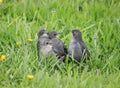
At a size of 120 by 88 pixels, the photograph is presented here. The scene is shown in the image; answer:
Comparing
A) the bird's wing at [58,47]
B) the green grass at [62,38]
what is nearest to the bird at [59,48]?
the bird's wing at [58,47]

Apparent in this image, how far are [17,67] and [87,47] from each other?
1121 mm

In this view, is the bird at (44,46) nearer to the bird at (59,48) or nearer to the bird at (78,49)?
the bird at (59,48)

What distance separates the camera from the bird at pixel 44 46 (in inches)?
264

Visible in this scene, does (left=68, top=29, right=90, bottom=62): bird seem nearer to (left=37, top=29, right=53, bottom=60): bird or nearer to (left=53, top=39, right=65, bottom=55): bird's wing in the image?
(left=53, top=39, right=65, bottom=55): bird's wing

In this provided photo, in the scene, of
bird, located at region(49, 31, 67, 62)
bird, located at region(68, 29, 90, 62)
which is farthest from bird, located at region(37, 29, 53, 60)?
bird, located at region(68, 29, 90, 62)

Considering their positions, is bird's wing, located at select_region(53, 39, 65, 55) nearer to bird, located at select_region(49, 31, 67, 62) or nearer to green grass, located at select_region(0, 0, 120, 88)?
bird, located at select_region(49, 31, 67, 62)

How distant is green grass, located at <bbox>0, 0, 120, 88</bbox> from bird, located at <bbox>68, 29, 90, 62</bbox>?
0.37 feet

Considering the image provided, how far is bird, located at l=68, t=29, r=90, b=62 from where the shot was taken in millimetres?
6742

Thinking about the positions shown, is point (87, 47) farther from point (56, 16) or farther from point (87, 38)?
point (56, 16)

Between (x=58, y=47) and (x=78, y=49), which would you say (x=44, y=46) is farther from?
(x=78, y=49)

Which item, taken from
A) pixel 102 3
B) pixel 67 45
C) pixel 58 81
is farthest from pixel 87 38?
pixel 58 81

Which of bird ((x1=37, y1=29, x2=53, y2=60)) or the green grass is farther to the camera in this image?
bird ((x1=37, y1=29, x2=53, y2=60))

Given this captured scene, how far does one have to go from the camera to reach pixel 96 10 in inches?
319

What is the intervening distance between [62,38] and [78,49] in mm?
759
